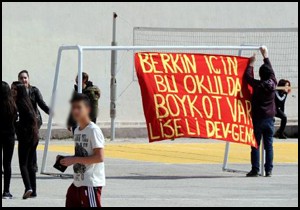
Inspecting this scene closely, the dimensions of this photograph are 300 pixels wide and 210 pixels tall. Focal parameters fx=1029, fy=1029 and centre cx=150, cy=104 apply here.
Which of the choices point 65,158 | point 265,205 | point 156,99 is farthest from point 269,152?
point 65,158

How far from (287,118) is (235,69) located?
1068 centimetres

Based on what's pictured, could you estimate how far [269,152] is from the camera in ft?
53.2

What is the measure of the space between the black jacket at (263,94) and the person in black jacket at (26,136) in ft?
13.6

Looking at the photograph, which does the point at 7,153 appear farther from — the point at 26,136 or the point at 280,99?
the point at 280,99

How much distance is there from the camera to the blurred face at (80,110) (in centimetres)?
914

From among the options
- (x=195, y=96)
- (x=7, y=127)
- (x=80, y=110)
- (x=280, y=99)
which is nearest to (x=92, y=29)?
(x=280, y=99)

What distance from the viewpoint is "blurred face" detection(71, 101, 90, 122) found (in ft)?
30.0

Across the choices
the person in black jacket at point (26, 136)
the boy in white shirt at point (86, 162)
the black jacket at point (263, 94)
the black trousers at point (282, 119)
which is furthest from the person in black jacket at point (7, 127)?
the black trousers at point (282, 119)

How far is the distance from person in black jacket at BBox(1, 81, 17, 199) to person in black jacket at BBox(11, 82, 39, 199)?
0.34 feet

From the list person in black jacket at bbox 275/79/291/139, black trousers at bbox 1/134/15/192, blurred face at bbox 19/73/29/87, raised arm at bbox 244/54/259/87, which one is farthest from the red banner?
person in black jacket at bbox 275/79/291/139

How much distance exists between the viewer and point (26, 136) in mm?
12961

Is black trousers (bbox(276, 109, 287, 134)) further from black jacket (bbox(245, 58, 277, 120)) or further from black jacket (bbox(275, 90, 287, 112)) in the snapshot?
black jacket (bbox(245, 58, 277, 120))

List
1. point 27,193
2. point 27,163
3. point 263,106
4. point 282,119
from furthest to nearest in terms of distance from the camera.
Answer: point 282,119, point 263,106, point 27,163, point 27,193

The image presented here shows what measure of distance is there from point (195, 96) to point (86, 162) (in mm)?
6928
